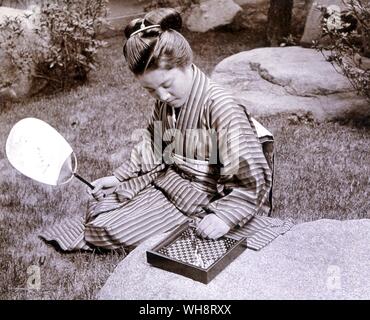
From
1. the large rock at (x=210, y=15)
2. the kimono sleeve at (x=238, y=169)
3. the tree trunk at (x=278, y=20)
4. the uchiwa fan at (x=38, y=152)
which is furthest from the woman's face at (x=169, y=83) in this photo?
the large rock at (x=210, y=15)

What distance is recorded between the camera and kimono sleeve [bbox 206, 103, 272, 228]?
10.4 ft

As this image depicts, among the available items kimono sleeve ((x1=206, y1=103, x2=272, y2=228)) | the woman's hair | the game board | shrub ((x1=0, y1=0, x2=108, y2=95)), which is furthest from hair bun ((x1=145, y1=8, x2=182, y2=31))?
shrub ((x1=0, y1=0, x2=108, y2=95))

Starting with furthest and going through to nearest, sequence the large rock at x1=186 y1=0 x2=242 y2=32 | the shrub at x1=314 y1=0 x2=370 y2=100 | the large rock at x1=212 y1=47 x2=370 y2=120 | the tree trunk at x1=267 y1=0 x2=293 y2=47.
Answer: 1. the large rock at x1=186 y1=0 x2=242 y2=32
2. the tree trunk at x1=267 y1=0 x2=293 y2=47
3. the large rock at x1=212 y1=47 x2=370 y2=120
4. the shrub at x1=314 y1=0 x2=370 y2=100

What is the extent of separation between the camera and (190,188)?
3535mm

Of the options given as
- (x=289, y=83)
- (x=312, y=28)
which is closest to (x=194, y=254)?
(x=289, y=83)

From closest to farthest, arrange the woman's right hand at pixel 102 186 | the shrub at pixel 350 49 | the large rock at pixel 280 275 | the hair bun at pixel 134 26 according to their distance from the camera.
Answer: the large rock at pixel 280 275
the hair bun at pixel 134 26
the woman's right hand at pixel 102 186
the shrub at pixel 350 49

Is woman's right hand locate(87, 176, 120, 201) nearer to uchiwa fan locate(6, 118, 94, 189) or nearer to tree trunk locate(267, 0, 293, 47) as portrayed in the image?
uchiwa fan locate(6, 118, 94, 189)

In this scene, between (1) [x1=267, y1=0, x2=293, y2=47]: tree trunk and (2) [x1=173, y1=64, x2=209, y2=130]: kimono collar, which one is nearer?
(2) [x1=173, y1=64, x2=209, y2=130]: kimono collar

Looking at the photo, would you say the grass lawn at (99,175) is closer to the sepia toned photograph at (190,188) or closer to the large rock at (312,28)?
the sepia toned photograph at (190,188)

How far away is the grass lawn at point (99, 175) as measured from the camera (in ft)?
11.5

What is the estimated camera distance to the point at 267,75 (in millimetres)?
6391

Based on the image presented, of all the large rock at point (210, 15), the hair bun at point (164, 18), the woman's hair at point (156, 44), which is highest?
the hair bun at point (164, 18)
